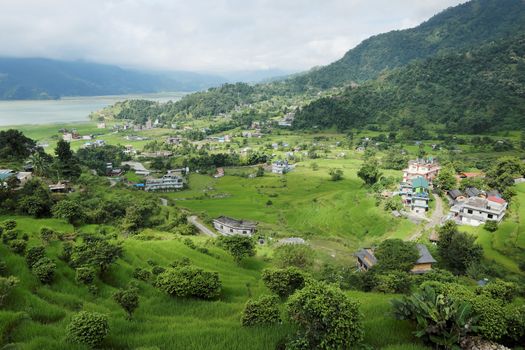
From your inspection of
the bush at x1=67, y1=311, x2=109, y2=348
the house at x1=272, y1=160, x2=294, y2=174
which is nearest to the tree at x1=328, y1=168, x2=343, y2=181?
the house at x1=272, y1=160, x2=294, y2=174

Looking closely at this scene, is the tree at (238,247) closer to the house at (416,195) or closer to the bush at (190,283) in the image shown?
the bush at (190,283)

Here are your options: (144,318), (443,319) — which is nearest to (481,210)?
(443,319)

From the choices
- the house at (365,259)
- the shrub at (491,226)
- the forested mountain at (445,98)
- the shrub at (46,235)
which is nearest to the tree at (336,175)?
the shrub at (491,226)

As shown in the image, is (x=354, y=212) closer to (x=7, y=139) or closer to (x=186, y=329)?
(x=186, y=329)

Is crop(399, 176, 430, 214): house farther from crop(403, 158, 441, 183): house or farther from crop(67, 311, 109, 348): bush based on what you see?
crop(67, 311, 109, 348): bush

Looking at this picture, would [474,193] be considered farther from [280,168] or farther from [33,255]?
[33,255]
